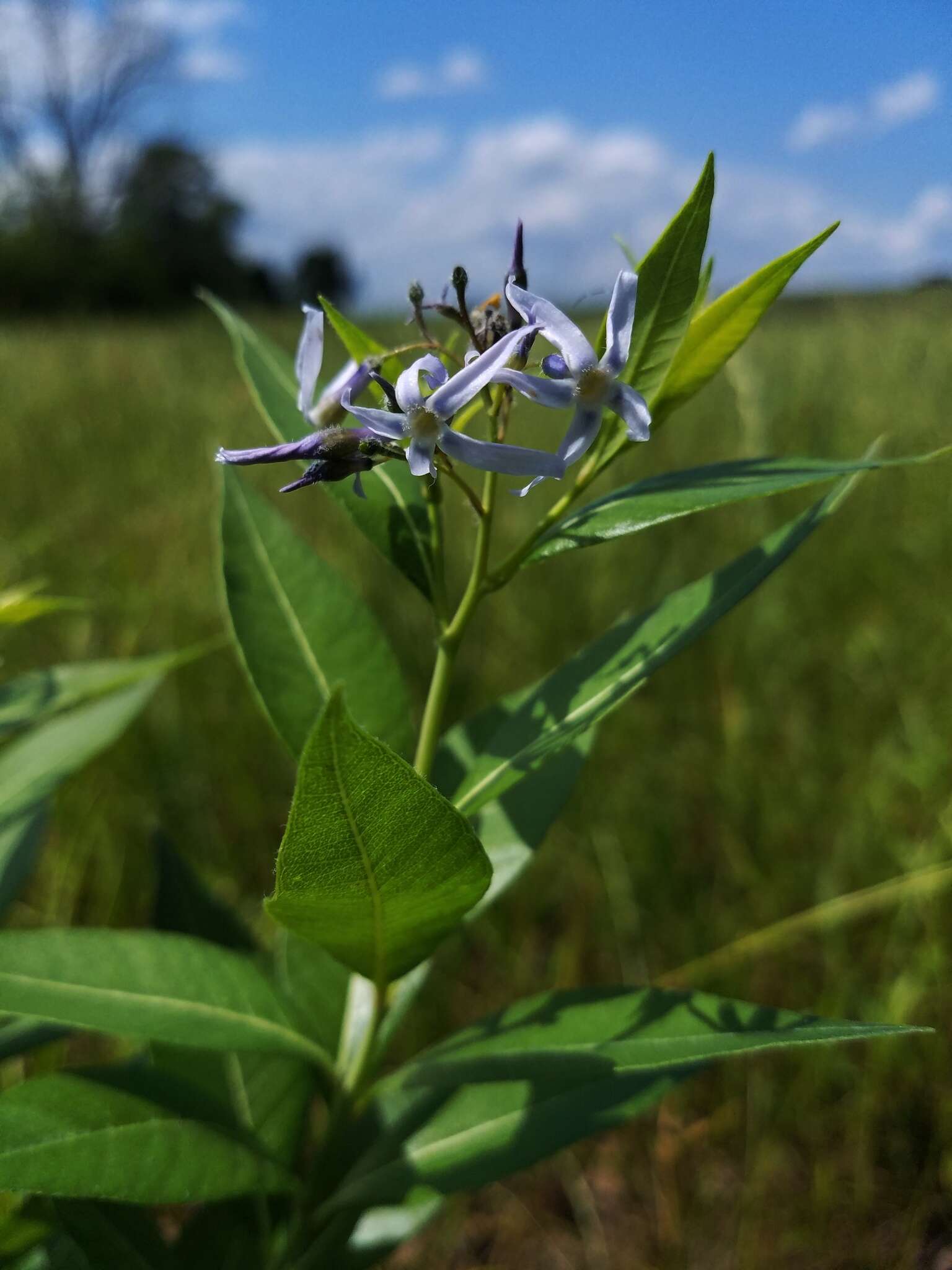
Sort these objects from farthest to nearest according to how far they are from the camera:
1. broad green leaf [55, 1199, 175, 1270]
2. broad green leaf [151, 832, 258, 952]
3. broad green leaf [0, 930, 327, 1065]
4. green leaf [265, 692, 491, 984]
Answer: broad green leaf [151, 832, 258, 952] → broad green leaf [55, 1199, 175, 1270] → broad green leaf [0, 930, 327, 1065] → green leaf [265, 692, 491, 984]

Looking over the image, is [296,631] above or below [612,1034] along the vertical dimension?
above

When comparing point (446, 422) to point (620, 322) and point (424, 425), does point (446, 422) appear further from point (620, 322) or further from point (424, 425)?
point (620, 322)

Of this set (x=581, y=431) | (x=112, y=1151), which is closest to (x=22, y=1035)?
(x=112, y=1151)

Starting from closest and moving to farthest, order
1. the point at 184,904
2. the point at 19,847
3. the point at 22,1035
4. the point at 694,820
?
the point at 22,1035
the point at 19,847
the point at 184,904
the point at 694,820

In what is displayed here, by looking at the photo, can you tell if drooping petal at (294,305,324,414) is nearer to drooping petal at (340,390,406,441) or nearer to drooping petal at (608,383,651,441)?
drooping petal at (340,390,406,441)

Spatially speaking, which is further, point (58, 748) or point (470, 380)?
point (58, 748)

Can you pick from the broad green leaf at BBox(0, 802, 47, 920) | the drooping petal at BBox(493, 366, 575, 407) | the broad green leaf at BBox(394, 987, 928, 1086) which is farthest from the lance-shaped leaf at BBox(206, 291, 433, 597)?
the broad green leaf at BBox(0, 802, 47, 920)

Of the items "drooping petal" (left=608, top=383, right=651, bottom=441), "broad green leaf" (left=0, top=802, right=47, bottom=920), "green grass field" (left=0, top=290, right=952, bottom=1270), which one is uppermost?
"drooping petal" (left=608, top=383, right=651, bottom=441)

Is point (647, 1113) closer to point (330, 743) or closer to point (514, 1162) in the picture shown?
point (514, 1162)
